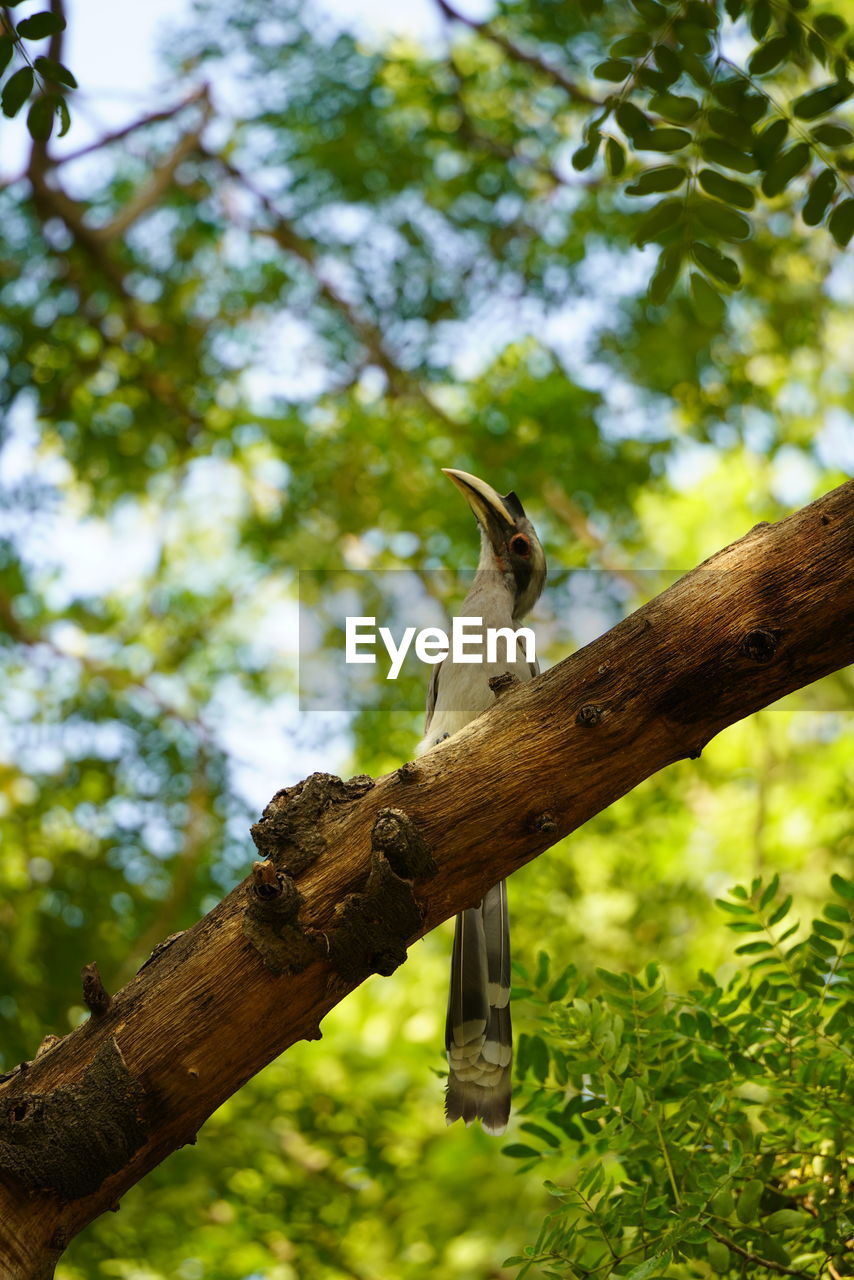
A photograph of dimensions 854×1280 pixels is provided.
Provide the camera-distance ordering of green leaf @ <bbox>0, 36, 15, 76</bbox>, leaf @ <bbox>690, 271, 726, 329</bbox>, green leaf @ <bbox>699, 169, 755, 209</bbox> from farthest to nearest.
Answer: leaf @ <bbox>690, 271, 726, 329</bbox> → green leaf @ <bbox>699, 169, 755, 209</bbox> → green leaf @ <bbox>0, 36, 15, 76</bbox>

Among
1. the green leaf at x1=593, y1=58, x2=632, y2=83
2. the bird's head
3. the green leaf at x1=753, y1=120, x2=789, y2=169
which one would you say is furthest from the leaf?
the bird's head

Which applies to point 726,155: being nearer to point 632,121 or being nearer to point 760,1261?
point 632,121

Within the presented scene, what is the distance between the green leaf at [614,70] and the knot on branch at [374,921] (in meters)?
2.28

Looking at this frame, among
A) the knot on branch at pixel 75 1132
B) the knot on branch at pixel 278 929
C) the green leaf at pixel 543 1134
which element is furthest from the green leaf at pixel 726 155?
the knot on branch at pixel 75 1132

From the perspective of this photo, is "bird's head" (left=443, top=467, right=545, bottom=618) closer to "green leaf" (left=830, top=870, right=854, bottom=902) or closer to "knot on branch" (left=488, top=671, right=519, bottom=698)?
"knot on branch" (left=488, top=671, right=519, bottom=698)

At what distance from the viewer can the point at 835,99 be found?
314 centimetres

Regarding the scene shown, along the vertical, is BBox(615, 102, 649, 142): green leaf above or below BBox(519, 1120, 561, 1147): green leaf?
above

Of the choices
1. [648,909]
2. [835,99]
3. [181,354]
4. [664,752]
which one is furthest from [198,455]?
[664,752]

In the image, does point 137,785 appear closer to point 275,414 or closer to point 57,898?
Result: point 57,898

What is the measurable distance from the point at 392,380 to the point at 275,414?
2.63 ft

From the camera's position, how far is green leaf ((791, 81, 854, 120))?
10.2ft

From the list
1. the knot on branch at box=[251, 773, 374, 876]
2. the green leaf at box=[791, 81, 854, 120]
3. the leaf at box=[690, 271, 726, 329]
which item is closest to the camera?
the knot on branch at box=[251, 773, 374, 876]

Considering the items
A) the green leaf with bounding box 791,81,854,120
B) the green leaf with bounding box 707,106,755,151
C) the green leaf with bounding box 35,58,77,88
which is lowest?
the green leaf with bounding box 791,81,854,120

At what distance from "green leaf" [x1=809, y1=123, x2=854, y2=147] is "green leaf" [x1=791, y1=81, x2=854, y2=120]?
4 cm
